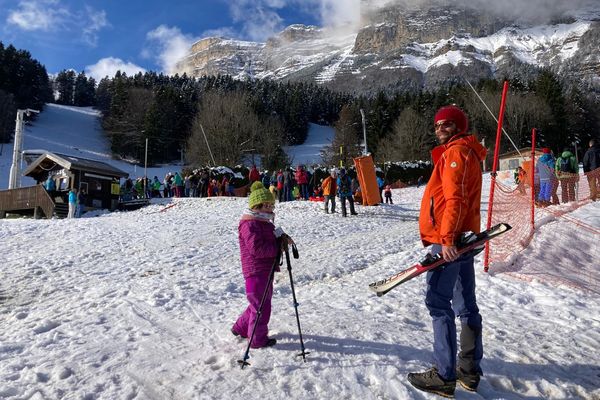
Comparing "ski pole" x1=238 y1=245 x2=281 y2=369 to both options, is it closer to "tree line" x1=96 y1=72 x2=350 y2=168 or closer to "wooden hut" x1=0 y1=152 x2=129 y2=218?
"wooden hut" x1=0 y1=152 x2=129 y2=218

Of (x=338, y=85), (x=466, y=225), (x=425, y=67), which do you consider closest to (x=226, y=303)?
(x=466, y=225)

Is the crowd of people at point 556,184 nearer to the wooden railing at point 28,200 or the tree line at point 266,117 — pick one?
the wooden railing at point 28,200

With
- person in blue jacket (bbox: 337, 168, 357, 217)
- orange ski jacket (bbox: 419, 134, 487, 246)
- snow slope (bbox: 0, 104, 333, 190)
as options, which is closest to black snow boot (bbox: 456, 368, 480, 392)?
orange ski jacket (bbox: 419, 134, 487, 246)

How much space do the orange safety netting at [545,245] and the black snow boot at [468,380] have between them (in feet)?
11.9

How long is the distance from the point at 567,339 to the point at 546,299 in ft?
4.37

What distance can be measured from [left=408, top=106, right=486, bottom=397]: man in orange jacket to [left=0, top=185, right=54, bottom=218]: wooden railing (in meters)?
25.2

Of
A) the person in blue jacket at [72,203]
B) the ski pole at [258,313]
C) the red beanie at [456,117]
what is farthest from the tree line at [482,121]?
the red beanie at [456,117]

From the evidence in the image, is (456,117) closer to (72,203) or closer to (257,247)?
(257,247)

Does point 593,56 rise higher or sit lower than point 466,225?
Result: higher

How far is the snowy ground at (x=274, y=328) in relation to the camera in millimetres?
3551

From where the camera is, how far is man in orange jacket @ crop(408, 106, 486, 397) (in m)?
3.25

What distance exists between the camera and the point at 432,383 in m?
3.30

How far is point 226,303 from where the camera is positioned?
248 inches

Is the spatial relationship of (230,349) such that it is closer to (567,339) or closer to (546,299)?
(567,339)
